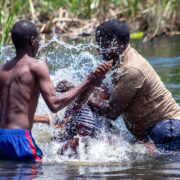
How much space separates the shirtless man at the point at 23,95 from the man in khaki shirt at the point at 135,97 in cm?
56

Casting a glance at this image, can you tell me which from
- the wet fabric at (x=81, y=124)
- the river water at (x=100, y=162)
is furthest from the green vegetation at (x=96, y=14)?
the wet fabric at (x=81, y=124)

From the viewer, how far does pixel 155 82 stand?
5004mm

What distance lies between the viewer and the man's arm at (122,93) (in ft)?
15.6

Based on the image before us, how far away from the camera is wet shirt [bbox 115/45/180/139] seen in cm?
478

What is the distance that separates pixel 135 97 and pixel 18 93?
1.30m

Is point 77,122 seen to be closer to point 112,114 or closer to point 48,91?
point 112,114

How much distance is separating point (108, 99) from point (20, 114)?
1280 millimetres

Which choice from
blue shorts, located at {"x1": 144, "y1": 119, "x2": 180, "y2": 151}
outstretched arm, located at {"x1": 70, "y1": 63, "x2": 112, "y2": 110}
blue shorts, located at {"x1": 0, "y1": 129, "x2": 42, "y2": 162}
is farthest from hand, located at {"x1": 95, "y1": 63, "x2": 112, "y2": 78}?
blue shorts, located at {"x1": 144, "y1": 119, "x2": 180, "y2": 151}

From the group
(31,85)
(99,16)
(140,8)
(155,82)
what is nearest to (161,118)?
(155,82)

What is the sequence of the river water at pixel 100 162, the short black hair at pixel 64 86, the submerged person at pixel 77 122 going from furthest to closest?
the short black hair at pixel 64 86, the submerged person at pixel 77 122, the river water at pixel 100 162

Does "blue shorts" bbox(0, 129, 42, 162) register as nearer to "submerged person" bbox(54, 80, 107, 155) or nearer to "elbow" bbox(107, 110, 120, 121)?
"submerged person" bbox(54, 80, 107, 155)

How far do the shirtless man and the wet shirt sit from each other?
1.87 ft

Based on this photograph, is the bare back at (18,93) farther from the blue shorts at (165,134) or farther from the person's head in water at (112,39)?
the blue shorts at (165,134)

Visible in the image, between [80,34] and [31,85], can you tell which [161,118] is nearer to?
[31,85]
